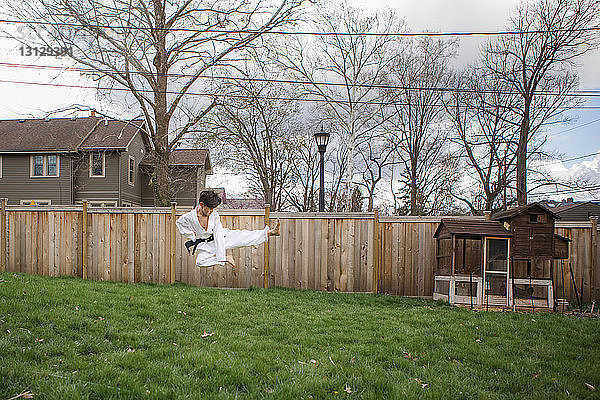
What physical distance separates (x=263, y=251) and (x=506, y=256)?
188 inches

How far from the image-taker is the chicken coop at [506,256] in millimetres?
8648

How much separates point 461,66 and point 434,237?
14874mm

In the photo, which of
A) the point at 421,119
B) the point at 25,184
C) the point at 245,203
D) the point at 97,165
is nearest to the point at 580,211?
the point at 421,119

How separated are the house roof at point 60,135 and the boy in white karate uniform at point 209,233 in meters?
20.7

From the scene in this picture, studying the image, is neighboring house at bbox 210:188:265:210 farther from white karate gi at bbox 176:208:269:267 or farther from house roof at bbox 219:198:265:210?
white karate gi at bbox 176:208:269:267

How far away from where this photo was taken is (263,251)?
34.4ft

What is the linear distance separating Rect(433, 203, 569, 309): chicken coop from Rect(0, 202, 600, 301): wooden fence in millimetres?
926

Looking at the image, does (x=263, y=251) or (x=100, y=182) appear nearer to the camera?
(x=263, y=251)

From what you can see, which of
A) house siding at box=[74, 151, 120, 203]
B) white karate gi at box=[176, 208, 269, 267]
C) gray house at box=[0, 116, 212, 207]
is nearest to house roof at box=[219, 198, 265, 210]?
gray house at box=[0, 116, 212, 207]

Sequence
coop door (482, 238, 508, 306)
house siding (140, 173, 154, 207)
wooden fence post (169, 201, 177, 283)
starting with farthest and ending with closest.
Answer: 1. house siding (140, 173, 154, 207)
2. wooden fence post (169, 201, 177, 283)
3. coop door (482, 238, 508, 306)

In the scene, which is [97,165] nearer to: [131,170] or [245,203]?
[131,170]

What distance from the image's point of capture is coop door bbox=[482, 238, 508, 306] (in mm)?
8797

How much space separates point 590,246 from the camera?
9.66 m

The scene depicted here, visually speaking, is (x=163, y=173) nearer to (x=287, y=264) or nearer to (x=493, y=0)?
(x=287, y=264)
